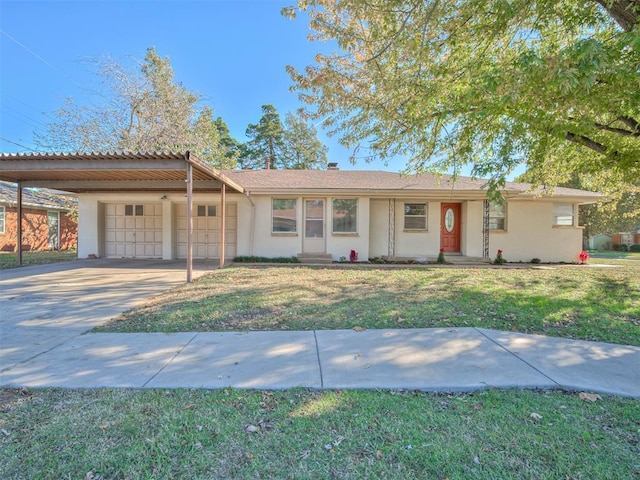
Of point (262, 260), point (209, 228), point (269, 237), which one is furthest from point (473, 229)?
point (209, 228)

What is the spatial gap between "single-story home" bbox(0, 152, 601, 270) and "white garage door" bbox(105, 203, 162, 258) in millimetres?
44

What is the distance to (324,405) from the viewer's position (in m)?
2.70

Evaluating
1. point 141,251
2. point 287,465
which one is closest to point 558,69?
point 287,465

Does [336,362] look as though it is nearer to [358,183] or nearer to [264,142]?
[358,183]

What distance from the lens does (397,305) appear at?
19.4ft

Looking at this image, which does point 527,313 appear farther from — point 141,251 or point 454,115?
point 141,251

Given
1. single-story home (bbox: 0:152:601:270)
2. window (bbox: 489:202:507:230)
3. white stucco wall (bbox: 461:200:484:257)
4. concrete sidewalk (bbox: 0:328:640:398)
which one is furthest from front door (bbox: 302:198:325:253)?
concrete sidewalk (bbox: 0:328:640:398)

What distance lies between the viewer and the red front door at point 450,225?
1344 centimetres

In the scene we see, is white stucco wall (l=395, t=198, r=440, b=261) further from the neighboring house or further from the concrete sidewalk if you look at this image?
the neighboring house

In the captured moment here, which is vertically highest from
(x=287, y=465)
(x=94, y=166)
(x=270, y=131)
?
(x=270, y=131)

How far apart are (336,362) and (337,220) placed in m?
9.53

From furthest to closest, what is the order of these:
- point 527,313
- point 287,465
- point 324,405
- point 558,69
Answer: point 527,313, point 558,69, point 324,405, point 287,465

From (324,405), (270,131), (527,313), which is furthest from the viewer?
(270,131)

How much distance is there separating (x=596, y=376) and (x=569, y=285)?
5.98 meters
